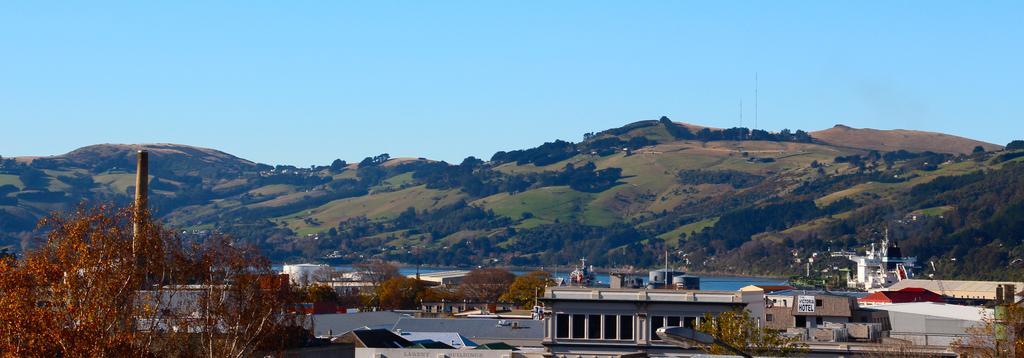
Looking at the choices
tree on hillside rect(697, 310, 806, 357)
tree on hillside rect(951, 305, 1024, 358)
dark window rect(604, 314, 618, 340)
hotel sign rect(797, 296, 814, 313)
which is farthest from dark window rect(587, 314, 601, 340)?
hotel sign rect(797, 296, 814, 313)

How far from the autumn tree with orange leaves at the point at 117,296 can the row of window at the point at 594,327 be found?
60.1ft

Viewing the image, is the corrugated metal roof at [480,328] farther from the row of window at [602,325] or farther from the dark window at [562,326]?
the row of window at [602,325]

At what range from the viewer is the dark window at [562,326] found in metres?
76.1

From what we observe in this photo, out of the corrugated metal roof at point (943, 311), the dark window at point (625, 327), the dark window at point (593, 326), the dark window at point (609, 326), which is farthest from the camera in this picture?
the corrugated metal roof at point (943, 311)

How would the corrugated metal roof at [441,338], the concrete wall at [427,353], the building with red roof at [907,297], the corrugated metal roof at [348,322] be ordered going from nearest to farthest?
the concrete wall at [427,353], the corrugated metal roof at [441,338], the corrugated metal roof at [348,322], the building with red roof at [907,297]

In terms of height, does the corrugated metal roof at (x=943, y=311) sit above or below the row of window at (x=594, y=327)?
above

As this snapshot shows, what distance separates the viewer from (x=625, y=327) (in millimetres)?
75688

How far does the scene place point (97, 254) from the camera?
4919cm

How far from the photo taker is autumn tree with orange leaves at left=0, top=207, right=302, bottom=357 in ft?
153

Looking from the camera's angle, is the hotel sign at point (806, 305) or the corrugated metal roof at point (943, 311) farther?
the corrugated metal roof at point (943, 311)

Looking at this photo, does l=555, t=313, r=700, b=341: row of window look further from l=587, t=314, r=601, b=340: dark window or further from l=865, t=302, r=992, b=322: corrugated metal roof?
l=865, t=302, r=992, b=322: corrugated metal roof

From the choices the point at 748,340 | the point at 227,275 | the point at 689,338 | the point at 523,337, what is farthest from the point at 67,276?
the point at 523,337

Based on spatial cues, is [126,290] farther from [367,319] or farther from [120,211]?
[367,319]

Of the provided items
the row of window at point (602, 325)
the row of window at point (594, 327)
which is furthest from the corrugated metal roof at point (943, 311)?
the row of window at point (594, 327)
